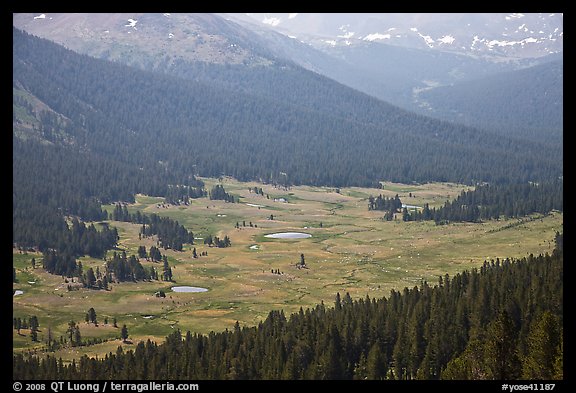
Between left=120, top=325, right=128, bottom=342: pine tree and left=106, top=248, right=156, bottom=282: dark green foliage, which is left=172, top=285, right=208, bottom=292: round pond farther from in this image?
left=120, top=325, right=128, bottom=342: pine tree

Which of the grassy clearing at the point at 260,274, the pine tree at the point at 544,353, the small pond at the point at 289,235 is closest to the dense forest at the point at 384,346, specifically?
the pine tree at the point at 544,353

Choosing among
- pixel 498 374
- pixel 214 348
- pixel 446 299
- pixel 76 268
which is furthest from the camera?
pixel 76 268

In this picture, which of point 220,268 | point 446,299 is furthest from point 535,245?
point 446,299

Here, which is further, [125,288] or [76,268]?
[76,268]

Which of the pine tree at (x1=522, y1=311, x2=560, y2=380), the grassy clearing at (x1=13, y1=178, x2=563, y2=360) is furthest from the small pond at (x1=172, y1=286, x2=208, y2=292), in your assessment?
the pine tree at (x1=522, y1=311, x2=560, y2=380)
